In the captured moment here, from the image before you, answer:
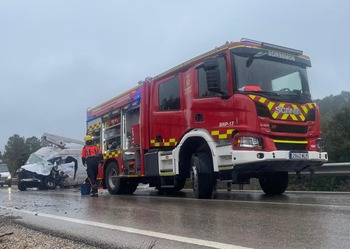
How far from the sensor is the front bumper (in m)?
7.32

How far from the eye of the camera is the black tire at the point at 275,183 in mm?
9211

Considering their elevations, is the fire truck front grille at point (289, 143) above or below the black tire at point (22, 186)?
above

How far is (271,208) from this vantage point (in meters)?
6.39

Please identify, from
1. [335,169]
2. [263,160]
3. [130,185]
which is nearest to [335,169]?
[335,169]

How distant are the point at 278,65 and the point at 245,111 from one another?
5.03 feet

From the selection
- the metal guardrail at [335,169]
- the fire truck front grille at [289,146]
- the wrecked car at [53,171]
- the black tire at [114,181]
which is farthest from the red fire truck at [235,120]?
the wrecked car at [53,171]

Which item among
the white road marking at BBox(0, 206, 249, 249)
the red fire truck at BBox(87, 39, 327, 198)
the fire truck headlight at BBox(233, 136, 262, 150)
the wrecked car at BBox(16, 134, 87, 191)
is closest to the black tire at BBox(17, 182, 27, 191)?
the wrecked car at BBox(16, 134, 87, 191)

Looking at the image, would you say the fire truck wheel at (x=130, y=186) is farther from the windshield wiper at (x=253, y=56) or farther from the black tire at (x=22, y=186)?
the black tire at (x=22, y=186)

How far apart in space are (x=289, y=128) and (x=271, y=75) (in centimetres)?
113

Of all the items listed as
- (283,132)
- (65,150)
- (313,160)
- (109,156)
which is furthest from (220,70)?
(65,150)

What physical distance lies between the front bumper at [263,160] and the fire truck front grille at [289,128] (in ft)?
1.41

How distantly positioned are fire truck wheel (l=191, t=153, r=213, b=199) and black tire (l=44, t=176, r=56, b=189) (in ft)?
37.6

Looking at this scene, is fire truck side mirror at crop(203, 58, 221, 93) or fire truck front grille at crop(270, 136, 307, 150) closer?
fire truck front grille at crop(270, 136, 307, 150)

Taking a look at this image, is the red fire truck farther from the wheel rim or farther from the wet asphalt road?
the wet asphalt road
